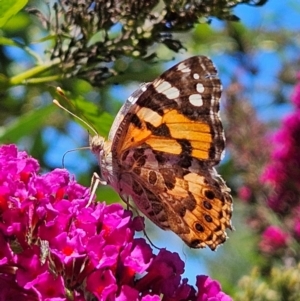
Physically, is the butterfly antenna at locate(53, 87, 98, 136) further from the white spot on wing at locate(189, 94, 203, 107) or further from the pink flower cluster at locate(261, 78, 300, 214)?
the pink flower cluster at locate(261, 78, 300, 214)

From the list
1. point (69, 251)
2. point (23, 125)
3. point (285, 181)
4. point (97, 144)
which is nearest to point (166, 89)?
point (97, 144)

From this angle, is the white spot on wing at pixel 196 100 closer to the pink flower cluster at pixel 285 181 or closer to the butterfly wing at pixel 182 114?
the butterfly wing at pixel 182 114

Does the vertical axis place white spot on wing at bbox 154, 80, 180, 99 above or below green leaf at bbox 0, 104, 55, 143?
above

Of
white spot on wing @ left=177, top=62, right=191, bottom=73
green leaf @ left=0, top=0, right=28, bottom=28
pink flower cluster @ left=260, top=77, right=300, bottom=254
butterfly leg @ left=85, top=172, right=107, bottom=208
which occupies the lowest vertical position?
pink flower cluster @ left=260, top=77, right=300, bottom=254

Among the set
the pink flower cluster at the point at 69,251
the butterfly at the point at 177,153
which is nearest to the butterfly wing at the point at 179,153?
the butterfly at the point at 177,153

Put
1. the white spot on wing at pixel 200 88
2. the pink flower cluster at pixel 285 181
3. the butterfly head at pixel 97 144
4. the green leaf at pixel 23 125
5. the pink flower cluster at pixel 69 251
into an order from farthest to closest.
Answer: the pink flower cluster at pixel 285 181
the green leaf at pixel 23 125
the butterfly head at pixel 97 144
the white spot on wing at pixel 200 88
the pink flower cluster at pixel 69 251

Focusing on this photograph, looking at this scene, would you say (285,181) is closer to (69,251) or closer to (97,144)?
(97,144)

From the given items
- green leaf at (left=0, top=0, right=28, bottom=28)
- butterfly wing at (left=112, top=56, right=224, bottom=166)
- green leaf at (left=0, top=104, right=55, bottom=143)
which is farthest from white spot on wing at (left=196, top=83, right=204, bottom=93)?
green leaf at (left=0, top=104, right=55, bottom=143)
